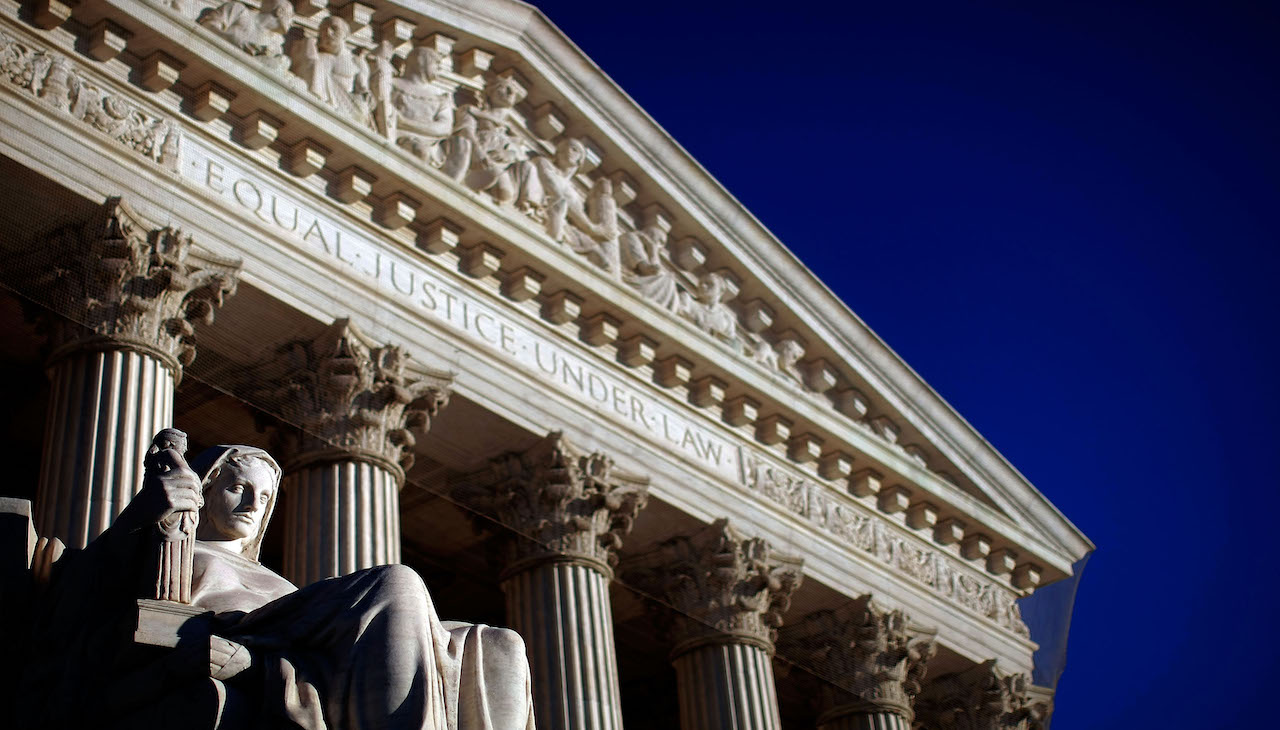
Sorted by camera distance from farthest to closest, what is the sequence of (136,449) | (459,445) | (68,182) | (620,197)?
(620,197)
(459,445)
(68,182)
(136,449)

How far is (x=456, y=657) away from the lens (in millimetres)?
6238

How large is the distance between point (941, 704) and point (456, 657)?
20.4 m

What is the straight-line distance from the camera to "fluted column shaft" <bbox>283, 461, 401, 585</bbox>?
15.1 meters

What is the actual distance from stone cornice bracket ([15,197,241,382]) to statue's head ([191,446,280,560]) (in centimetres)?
730

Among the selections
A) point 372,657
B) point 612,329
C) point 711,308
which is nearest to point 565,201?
point 612,329

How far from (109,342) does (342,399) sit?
2.69 meters

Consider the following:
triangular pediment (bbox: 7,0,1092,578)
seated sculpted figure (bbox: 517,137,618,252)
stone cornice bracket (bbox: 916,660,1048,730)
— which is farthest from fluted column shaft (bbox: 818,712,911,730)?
seated sculpted figure (bbox: 517,137,618,252)

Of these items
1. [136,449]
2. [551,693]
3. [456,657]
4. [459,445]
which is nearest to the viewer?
[456,657]

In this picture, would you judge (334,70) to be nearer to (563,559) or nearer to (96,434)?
(563,559)

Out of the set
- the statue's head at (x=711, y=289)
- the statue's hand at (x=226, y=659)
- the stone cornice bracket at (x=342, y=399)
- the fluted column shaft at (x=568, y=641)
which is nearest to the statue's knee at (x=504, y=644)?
the statue's hand at (x=226, y=659)

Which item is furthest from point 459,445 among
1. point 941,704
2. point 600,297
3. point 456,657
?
point 456,657

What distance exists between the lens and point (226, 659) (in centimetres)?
572

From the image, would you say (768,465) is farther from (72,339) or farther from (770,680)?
(72,339)

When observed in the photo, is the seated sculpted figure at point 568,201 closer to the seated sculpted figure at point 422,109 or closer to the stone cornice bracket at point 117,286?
the seated sculpted figure at point 422,109
